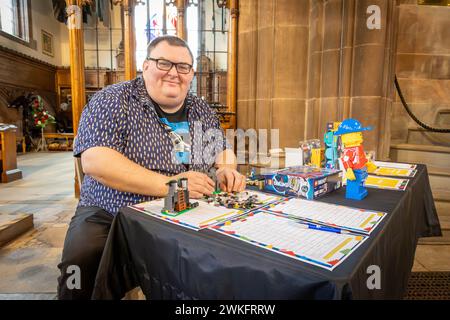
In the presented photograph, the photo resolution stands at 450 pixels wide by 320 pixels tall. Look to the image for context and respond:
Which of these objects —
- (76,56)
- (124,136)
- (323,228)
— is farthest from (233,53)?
(323,228)

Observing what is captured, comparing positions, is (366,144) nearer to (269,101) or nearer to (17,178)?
(269,101)

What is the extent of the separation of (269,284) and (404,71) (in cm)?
532

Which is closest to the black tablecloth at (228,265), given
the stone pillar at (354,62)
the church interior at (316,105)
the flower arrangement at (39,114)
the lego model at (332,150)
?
the church interior at (316,105)

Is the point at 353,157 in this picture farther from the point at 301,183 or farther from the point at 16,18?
the point at 16,18

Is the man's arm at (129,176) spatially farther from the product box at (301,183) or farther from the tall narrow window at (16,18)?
the tall narrow window at (16,18)

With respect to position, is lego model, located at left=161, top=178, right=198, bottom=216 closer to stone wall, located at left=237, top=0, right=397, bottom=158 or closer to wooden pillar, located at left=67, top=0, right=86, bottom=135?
stone wall, located at left=237, top=0, right=397, bottom=158

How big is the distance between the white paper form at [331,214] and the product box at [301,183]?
73 mm

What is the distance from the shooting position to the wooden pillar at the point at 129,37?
398cm

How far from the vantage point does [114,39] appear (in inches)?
553

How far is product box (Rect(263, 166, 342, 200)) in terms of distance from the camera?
125cm

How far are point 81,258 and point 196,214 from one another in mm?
605

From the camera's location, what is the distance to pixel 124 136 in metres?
1.48

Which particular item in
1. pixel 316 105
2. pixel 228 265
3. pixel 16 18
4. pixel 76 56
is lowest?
pixel 228 265
